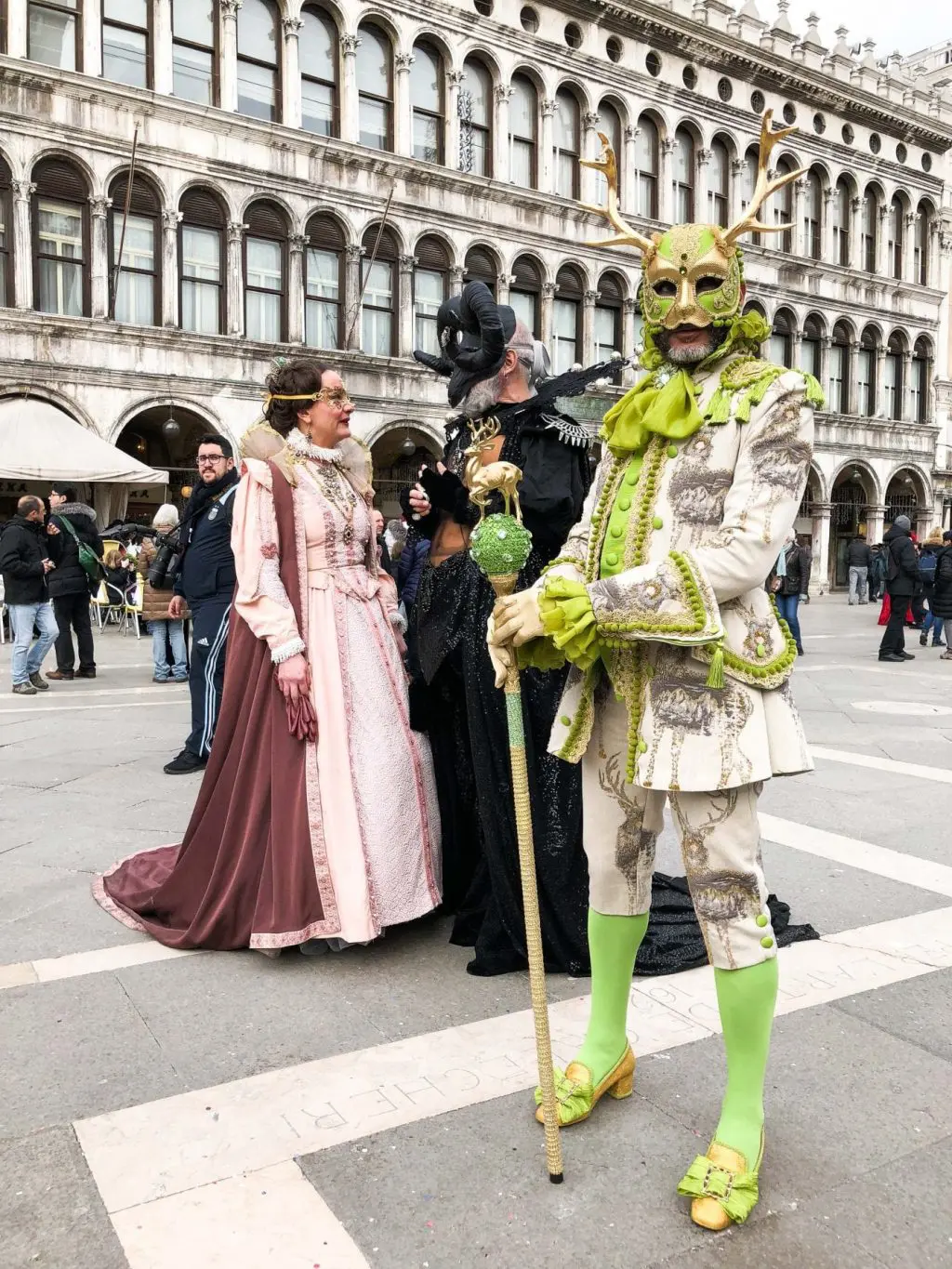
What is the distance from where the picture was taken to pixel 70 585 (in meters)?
10.4

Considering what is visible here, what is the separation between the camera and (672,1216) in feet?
6.59

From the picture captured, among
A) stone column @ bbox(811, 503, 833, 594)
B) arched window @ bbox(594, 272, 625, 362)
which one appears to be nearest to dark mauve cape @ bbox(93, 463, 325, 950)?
arched window @ bbox(594, 272, 625, 362)

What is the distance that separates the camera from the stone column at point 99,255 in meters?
18.2

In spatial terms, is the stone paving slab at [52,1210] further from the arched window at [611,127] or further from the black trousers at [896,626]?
the arched window at [611,127]

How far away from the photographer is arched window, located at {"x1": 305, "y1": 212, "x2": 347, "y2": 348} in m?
20.8

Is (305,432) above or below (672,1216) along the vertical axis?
above

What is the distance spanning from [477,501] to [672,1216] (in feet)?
4.74

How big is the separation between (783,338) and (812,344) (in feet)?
3.89

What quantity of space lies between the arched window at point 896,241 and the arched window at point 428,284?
52.5 feet

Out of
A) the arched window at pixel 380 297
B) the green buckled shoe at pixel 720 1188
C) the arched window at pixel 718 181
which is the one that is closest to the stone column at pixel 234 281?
the arched window at pixel 380 297

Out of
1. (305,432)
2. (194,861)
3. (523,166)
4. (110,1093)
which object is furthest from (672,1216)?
(523,166)

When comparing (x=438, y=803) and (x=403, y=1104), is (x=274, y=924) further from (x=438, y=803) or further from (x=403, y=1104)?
(x=403, y=1104)

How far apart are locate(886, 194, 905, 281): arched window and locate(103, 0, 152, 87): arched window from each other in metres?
22.0

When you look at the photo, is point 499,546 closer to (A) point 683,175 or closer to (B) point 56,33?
(B) point 56,33
